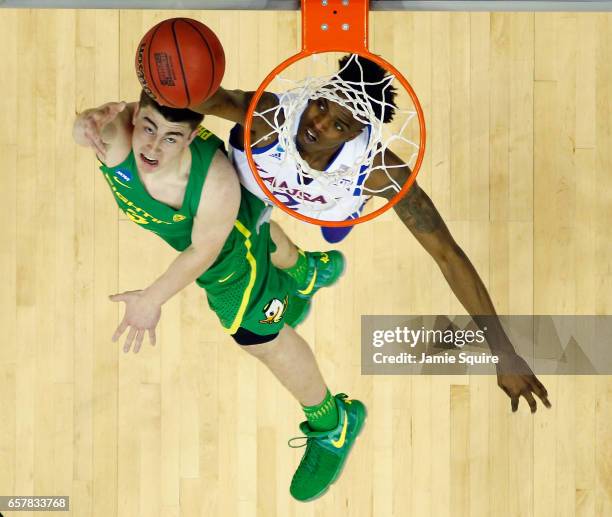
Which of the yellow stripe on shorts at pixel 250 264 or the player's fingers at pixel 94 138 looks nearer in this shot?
the player's fingers at pixel 94 138

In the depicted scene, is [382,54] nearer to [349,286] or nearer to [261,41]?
[261,41]

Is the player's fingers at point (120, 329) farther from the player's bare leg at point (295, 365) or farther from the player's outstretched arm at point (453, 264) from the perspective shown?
the player's outstretched arm at point (453, 264)

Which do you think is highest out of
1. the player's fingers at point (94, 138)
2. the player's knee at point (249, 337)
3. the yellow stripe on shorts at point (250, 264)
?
the player's fingers at point (94, 138)

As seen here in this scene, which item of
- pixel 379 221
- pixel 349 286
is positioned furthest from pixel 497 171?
pixel 349 286

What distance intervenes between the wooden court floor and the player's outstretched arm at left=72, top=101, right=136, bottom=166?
0.57m

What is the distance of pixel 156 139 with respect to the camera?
1589mm

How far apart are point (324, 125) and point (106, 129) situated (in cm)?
43

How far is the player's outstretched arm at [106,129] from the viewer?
1.59 meters

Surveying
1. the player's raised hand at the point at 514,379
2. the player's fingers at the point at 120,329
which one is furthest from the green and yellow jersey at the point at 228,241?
the player's raised hand at the point at 514,379

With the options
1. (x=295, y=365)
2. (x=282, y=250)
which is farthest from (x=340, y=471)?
(x=282, y=250)

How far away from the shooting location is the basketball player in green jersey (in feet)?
5.25

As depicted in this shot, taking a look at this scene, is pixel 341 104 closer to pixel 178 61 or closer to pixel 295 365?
pixel 178 61

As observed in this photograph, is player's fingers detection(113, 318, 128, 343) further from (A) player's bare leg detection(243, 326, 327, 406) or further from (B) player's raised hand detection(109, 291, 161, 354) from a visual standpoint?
(A) player's bare leg detection(243, 326, 327, 406)

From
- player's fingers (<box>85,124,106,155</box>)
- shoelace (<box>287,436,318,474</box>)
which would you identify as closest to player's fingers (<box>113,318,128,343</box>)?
Answer: player's fingers (<box>85,124,106,155</box>)
